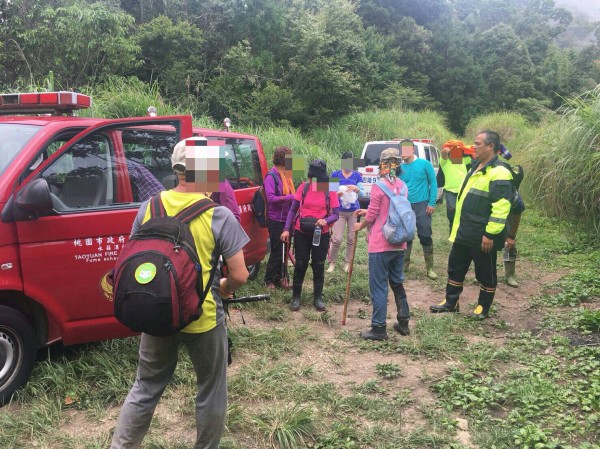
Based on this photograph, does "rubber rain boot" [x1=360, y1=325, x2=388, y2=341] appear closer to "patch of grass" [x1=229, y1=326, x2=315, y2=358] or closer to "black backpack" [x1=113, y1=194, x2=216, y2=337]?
"patch of grass" [x1=229, y1=326, x2=315, y2=358]

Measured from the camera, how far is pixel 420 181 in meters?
6.78

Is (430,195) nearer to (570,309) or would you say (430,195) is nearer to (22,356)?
(570,309)

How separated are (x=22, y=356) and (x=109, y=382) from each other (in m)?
0.61

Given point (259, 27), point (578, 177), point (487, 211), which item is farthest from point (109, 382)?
point (259, 27)

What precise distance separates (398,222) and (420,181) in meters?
2.47

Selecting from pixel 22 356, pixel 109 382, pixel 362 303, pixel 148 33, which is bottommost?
pixel 362 303

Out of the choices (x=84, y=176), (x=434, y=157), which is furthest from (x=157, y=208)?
(x=434, y=157)

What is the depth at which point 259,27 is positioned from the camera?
2161 cm

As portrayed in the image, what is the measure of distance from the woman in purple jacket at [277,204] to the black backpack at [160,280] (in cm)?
359

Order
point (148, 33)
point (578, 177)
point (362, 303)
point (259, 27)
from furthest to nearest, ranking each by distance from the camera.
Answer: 1. point (259, 27)
2. point (148, 33)
3. point (578, 177)
4. point (362, 303)

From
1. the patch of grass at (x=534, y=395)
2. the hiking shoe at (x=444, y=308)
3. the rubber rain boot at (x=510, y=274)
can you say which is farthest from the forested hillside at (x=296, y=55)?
the patch of grass at (x=534, y=395)

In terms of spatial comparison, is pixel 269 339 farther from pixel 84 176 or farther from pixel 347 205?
pixel 347 205

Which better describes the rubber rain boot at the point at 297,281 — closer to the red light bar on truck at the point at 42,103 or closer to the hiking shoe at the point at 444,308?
the hiking shoe at the point at 444,308

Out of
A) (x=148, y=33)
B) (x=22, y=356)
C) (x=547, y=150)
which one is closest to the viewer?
(x=22, y=356)
